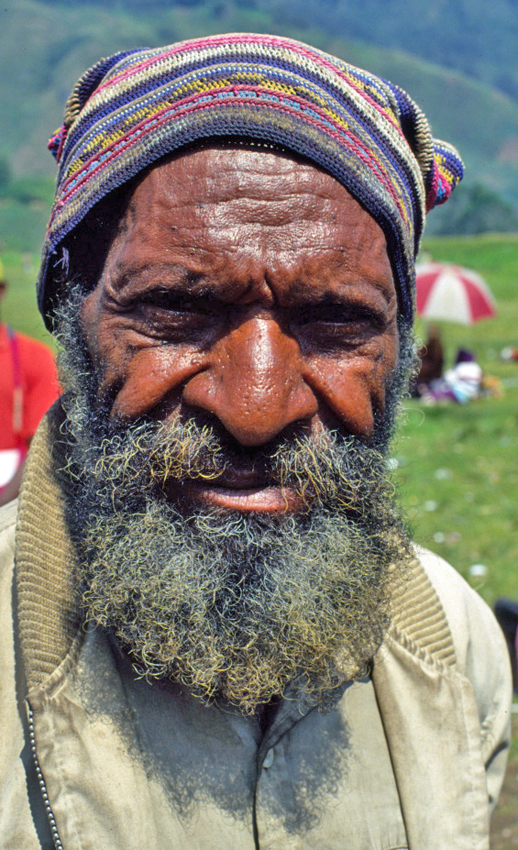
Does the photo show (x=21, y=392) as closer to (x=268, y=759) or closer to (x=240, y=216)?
(x=240, y=216)

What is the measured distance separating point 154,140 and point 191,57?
10.6 inches

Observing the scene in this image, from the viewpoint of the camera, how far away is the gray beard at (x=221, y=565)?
1.64 metres

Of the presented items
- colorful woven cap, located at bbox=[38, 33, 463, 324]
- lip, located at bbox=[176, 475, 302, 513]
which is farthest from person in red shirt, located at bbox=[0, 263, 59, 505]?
lip, located at bbox=[176, 475, 302, 513]

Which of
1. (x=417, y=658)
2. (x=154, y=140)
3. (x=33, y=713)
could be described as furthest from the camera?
(x=417, y=658)

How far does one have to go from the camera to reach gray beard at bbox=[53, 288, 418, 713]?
1.64m

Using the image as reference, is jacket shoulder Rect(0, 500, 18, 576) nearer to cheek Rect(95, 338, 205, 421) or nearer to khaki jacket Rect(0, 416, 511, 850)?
khaki jacket Rect(0, 416, 511, 850)

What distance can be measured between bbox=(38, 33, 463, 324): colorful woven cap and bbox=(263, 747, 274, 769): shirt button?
4.08 feet

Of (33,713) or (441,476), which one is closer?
(33,713)

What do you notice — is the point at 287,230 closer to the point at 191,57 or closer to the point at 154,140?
the point at 154,140

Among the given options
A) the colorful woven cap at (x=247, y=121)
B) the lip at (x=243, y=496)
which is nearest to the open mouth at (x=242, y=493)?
the lip at (x=243, y=496)

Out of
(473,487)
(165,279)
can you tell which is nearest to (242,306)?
(165,279)

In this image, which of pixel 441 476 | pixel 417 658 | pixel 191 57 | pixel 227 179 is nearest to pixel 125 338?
pixel 227 179

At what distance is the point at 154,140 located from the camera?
169cm

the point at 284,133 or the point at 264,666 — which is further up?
the point at 284,133
